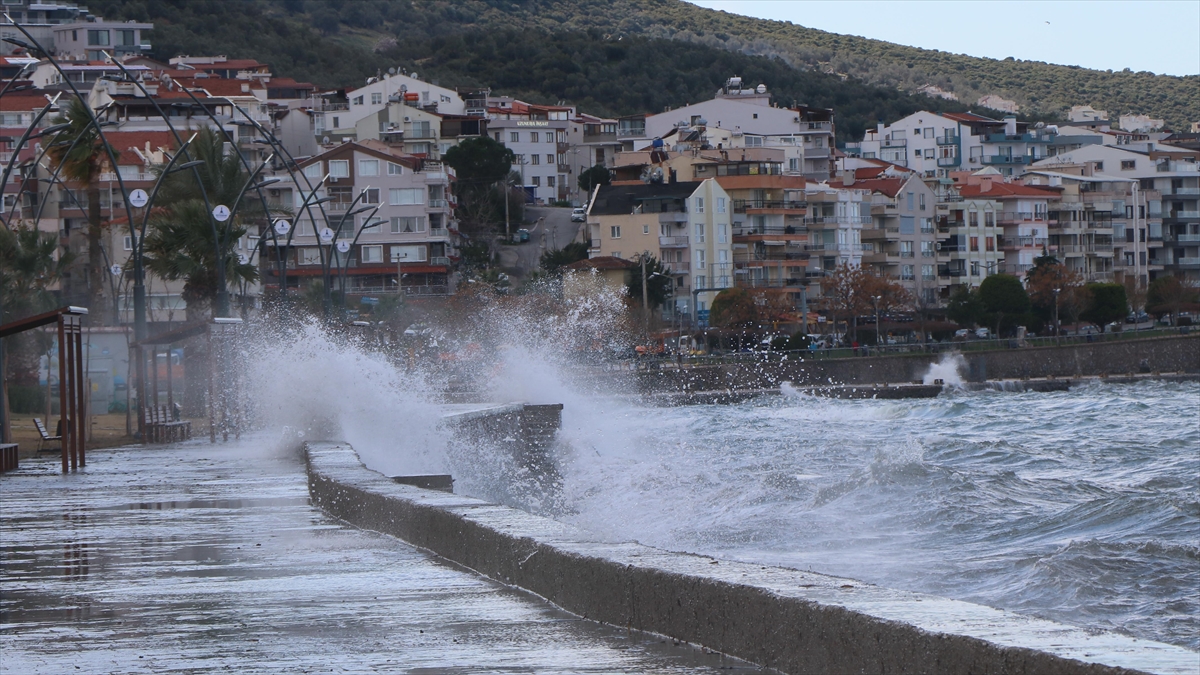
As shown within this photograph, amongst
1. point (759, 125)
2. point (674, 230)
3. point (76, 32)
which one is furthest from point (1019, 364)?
point (76, 32)

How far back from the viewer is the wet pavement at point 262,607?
18.8ft

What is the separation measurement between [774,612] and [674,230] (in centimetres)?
9465

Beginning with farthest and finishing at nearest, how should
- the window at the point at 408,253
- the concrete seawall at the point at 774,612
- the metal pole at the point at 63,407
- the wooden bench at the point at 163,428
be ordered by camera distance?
the window at the point at 408,253 < the wooden bench at the point at 163,428 < the metal pole at the point at 63,407 < the concrete seawall at the point at 774,612

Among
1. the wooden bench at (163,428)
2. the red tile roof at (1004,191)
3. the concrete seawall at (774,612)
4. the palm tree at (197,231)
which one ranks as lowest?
the wooden bench at (163,428)

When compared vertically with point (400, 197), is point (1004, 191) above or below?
above

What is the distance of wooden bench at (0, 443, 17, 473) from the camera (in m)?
18.7

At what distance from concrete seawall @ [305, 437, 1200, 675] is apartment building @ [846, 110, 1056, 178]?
501 ft

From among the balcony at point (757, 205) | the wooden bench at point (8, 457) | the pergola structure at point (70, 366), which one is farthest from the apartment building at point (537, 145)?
the wooden bench at point (8, 457)

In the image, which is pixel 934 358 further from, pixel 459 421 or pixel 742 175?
pixel 459 421

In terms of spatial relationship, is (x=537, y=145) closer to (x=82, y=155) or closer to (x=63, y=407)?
(x=82, y=155)

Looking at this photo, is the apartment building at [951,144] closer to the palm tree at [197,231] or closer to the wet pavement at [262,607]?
the palm tree at [197,231]

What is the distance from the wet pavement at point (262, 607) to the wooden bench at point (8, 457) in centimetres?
642

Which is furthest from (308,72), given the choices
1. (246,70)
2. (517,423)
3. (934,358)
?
(517,423)

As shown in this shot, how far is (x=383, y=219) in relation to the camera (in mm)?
102062
